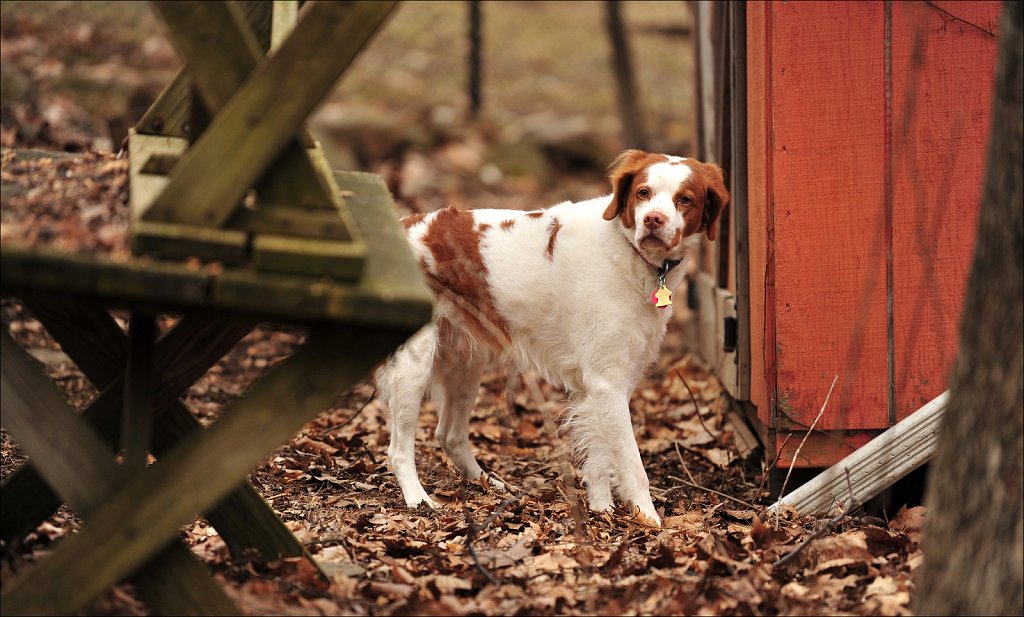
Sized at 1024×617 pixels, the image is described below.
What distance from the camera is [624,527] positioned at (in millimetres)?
4285

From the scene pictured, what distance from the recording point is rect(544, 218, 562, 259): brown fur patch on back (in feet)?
15.9

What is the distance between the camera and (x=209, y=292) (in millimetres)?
2238

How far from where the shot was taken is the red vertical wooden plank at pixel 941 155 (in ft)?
14.8

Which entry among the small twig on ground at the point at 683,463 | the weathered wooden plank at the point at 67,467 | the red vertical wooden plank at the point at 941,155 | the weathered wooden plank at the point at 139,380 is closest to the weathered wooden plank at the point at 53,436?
the weathered wooden plank at the point at 67,467

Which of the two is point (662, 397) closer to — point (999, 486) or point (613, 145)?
point (999, 486)

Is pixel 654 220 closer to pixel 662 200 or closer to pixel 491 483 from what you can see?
pixel 662 200

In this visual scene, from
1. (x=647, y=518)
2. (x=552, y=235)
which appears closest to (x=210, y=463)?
(x=647, y=518)

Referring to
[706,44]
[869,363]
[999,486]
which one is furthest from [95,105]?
[999,486]

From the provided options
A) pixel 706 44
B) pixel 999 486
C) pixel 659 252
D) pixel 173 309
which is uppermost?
pixel 706 44

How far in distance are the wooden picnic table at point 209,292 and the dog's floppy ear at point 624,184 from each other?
76.2 inches

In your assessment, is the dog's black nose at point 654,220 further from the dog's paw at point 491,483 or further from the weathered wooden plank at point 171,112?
the weathered wooden plank at point 171,112

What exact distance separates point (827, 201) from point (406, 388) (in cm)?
194

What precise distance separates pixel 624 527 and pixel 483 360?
1214 mm

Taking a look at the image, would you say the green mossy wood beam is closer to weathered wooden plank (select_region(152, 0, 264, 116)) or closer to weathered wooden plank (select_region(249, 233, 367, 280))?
weathered wooden plank (select_region(152, 0, 264, 116))
